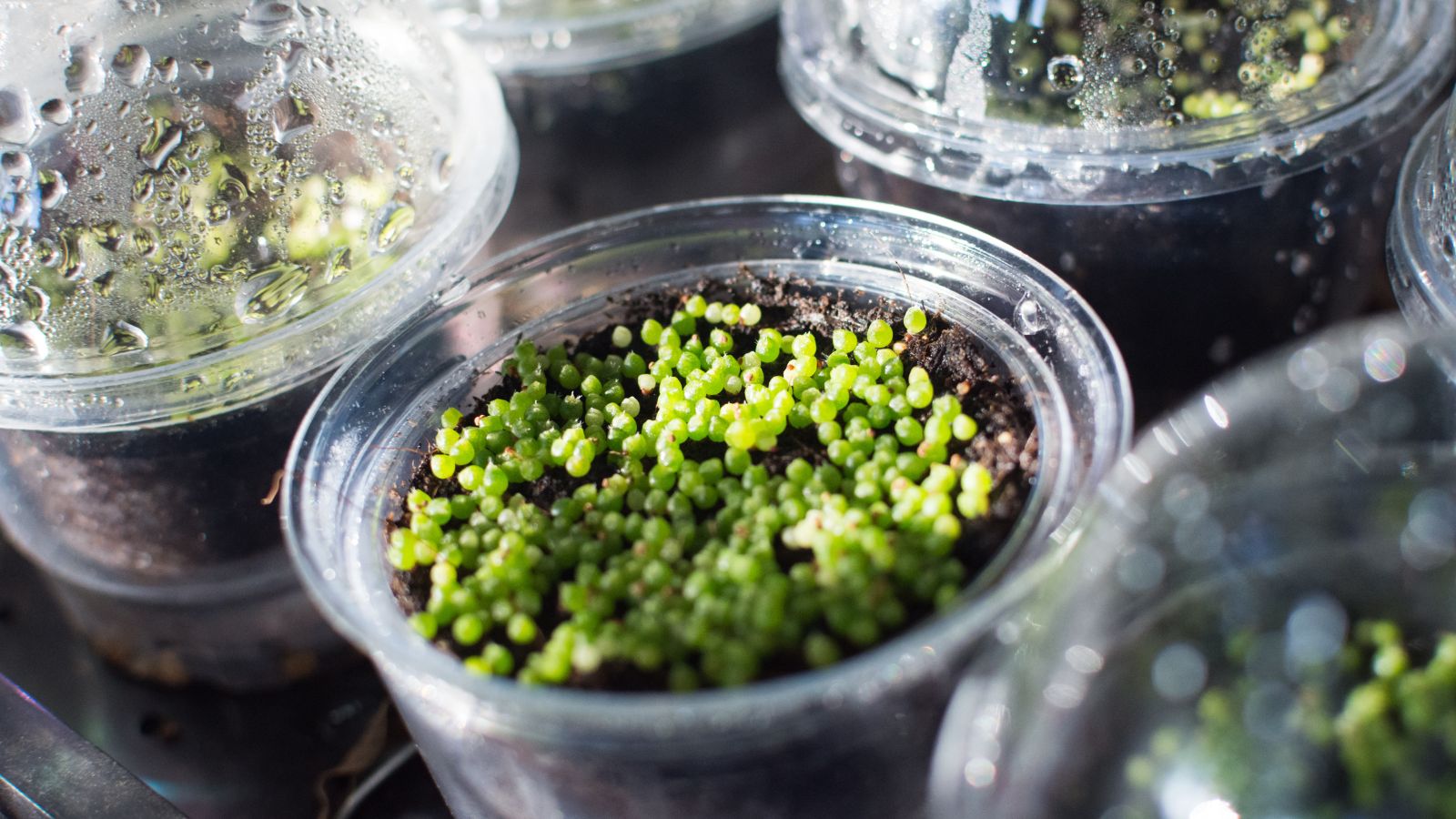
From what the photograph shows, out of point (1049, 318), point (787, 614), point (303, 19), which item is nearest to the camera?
point (787, 614)

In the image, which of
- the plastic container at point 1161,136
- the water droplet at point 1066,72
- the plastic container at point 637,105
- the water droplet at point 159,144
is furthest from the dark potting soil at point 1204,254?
the water droplet at point 159,144

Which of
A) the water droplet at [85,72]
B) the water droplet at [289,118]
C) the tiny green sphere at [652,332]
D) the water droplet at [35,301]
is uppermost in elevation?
the water droplet at [85,72]

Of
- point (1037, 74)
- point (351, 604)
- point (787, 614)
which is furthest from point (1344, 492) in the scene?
point (351, 604)

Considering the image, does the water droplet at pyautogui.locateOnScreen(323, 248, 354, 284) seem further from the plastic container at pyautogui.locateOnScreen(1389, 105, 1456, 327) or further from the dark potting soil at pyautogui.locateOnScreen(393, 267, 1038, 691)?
the plastic container at pyautogui.locateOnScreen(1389, 105, 1456, 327)

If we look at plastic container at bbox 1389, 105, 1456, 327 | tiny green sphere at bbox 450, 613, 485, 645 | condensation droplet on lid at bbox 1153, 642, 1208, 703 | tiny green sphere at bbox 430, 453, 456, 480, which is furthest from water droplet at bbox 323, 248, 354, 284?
plastic container at bbox 1389, 105, 1456, 327

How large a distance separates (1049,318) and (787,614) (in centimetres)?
35

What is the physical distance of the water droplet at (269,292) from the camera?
1.04 metres

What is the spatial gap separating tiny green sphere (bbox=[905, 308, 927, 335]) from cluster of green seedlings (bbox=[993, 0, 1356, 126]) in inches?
10.1

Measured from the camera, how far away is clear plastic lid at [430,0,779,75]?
155 cm

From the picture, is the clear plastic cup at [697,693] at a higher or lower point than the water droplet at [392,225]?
lower

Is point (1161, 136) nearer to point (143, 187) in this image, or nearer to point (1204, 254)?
point (1204, 254)

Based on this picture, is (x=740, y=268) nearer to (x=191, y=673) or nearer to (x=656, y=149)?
(x=656, y=149)

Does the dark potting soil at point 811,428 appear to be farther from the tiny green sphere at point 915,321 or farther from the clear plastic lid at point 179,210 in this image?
the clear plastic lid at point 179,210

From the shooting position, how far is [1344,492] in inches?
31.8
